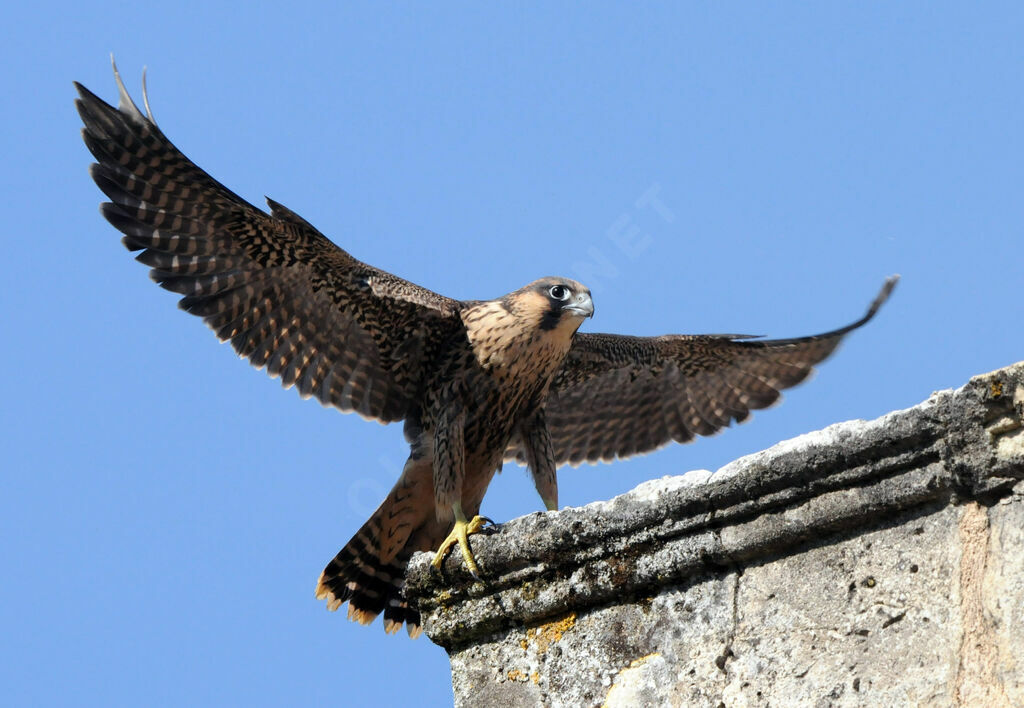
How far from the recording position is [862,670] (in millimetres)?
2477

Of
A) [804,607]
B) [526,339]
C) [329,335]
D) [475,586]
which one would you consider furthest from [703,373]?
[804,607]

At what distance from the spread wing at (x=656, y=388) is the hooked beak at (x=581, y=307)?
2.38 feet

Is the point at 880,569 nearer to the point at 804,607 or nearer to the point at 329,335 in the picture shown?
the point at 804,607

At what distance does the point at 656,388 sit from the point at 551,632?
11.1ft

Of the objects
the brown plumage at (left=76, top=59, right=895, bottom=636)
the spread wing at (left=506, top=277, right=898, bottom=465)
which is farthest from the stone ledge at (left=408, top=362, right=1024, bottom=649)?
the spread wing at (left=506, top=277, right=898, bottom=465)

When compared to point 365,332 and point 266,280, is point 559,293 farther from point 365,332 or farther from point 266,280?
point 266,280

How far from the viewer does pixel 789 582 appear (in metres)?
2.66

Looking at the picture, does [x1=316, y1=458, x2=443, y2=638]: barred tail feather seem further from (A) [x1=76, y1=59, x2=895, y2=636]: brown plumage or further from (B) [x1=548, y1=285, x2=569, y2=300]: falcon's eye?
(B) [x1=548, y1=285, x2=569, y2=300]: falcon's eye

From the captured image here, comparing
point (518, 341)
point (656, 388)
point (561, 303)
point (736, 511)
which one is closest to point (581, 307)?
point (561, 303)

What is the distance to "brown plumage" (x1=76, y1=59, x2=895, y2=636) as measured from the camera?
5.21 meters

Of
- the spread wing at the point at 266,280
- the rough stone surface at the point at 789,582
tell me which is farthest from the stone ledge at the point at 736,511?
the spread wing at the point at 266,280

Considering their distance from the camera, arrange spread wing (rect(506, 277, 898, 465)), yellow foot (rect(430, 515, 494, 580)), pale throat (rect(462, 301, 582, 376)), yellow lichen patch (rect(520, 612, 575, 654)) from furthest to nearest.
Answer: spread wing (rect(506, 277, 898, 465)) → pale throat (rect(462, 301, 582, 376)) → yellow foot (rect(430, 515, 494, 580)) → yellow lichen patch (rect(520, 612, 575, 654))

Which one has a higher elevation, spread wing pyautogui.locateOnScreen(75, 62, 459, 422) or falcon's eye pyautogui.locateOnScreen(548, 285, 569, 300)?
spread wing pyautogui.locateOnScreen(75, 62, 459, 422)

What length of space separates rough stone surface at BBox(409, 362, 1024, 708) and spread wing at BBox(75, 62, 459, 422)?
97.4 inches
